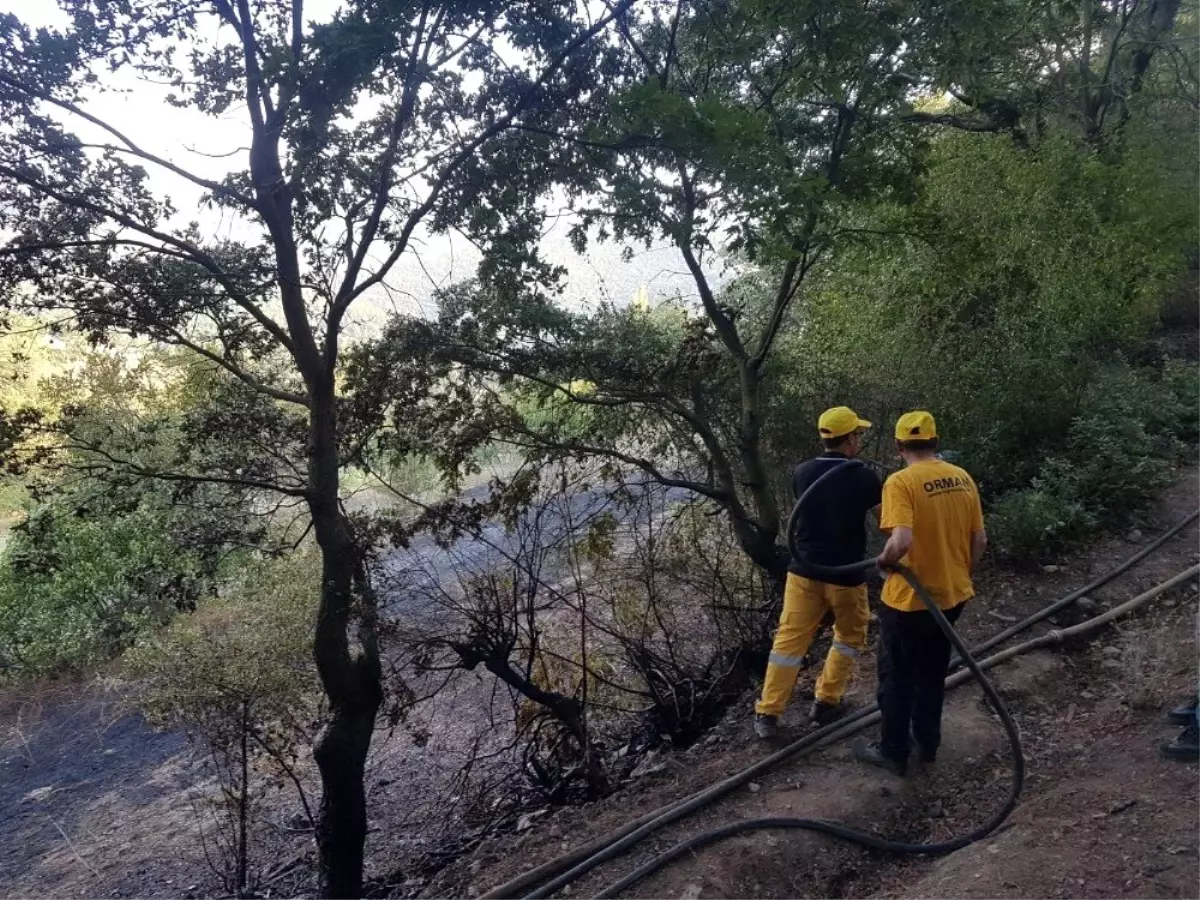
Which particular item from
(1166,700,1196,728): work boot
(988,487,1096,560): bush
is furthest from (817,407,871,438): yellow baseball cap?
(988,487,1096,560): bush

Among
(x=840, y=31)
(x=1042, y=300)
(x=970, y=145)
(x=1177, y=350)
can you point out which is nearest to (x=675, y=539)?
(x=840, y=31)

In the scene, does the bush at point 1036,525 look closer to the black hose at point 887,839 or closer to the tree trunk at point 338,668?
the black hose at point 887,839

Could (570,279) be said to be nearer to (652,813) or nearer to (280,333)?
(280,333)

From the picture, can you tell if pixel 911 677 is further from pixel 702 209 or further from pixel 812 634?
pixel 702 209

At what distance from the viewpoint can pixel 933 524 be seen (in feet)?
12.7

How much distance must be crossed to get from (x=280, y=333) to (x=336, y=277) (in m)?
0.53

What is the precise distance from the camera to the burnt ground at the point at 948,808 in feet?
10.4

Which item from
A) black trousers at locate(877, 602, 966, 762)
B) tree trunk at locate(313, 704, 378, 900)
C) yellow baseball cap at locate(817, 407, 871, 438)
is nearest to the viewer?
black trousers at locate(877, 602, 966, 762)

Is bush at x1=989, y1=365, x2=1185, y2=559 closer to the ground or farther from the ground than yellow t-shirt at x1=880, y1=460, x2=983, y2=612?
closer to the ground

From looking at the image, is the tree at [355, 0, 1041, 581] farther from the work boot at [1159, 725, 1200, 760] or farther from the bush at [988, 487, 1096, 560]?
the work boot at [1159, 725, 1200, 760]

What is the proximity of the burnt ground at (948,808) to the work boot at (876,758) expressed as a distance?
6cm

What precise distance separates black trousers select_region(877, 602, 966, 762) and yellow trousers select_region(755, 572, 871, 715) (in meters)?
0.49

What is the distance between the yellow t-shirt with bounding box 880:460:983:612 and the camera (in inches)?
150

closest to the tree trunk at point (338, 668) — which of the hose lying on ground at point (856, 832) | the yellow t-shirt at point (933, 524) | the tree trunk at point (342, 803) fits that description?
the tree trunk at point (342, 803)
